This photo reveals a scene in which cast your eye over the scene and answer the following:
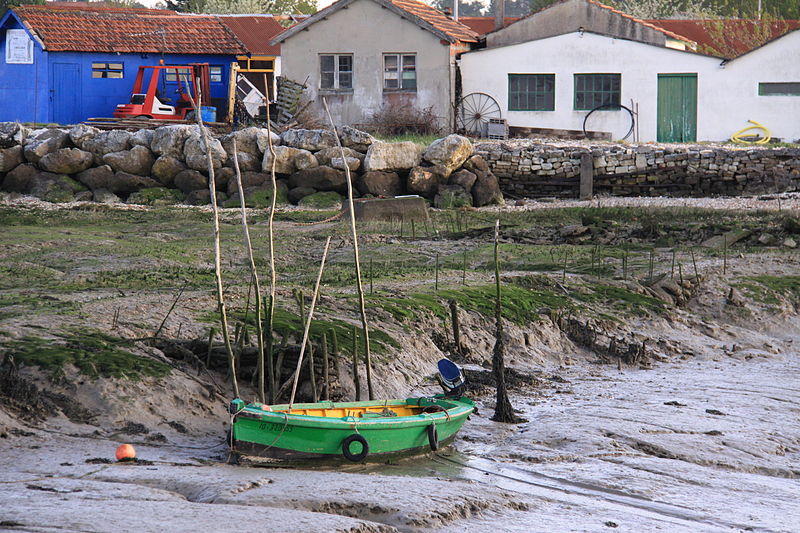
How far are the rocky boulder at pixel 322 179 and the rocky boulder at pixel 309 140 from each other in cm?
67

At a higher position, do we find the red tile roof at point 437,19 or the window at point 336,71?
the red tile roof at point 437,19

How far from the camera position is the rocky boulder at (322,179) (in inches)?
900

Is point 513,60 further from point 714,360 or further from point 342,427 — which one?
point 342,427

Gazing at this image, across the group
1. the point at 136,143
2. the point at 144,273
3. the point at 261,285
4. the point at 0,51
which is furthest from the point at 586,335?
the point at 0,51

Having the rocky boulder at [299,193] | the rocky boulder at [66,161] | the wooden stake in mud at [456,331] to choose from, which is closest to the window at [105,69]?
the rocky boulder at [66,161]

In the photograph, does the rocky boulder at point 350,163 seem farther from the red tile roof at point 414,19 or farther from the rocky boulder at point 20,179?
the red tile roof at point 414,19

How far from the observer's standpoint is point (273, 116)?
29.0 metres

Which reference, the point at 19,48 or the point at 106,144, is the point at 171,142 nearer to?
the point at 106,144

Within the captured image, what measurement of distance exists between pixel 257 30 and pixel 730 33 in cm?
1772

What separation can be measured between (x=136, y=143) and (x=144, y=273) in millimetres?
11323

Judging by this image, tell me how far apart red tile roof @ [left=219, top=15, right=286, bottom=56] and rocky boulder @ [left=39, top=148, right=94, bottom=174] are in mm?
15320

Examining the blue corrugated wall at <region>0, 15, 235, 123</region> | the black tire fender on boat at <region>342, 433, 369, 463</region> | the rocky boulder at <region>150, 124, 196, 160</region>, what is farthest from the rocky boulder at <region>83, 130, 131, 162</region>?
the black tire fender on boat at <region>342, 433, 369, 463</region>

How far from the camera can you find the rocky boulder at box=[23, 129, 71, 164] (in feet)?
76.4

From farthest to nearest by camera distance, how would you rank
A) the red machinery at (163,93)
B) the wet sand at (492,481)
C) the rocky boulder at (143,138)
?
the red machinery at (163,93) < the rocky boulder at (143,138) < the wet sand at (492,481)
